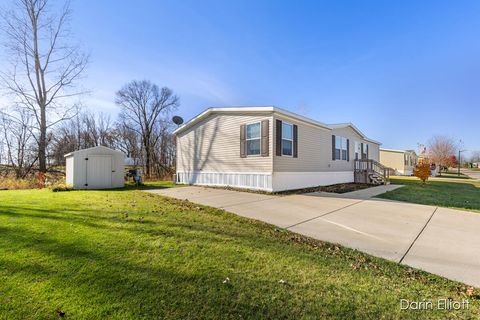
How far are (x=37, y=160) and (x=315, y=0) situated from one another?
21734mm

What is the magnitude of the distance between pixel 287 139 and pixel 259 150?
63.9 inches

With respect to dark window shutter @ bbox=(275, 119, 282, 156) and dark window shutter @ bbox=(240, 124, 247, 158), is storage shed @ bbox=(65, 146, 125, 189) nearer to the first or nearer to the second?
dark window shutter @ bbox=(240, 124, 247, 158)

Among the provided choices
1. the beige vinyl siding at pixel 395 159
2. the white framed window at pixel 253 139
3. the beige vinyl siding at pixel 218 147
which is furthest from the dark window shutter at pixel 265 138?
the beige vinyl siding at pixel 395 159

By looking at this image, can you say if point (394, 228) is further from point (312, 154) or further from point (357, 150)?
point (357, 150)

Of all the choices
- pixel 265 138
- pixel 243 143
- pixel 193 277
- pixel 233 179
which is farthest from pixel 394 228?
pixel 233 179

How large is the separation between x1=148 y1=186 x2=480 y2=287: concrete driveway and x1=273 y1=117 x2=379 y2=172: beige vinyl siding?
376cm

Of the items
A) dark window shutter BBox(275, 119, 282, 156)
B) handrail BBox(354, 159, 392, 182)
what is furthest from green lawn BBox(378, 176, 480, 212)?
dark window shutter BBox(275, 119, 282, 156)

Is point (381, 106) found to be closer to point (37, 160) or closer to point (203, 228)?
point (203, 228)

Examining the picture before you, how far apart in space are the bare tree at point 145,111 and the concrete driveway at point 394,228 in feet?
75.3

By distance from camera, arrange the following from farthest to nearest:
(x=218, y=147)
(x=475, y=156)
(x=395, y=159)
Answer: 1. (x=475, y=156)
2. (x=395, y=159)
3. (x=218, y=147)

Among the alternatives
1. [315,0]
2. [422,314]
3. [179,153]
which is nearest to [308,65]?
[315,0]

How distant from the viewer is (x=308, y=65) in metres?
16.3

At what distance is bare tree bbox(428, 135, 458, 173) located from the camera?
42406 millimetres

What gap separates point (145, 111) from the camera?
27.5 metres
